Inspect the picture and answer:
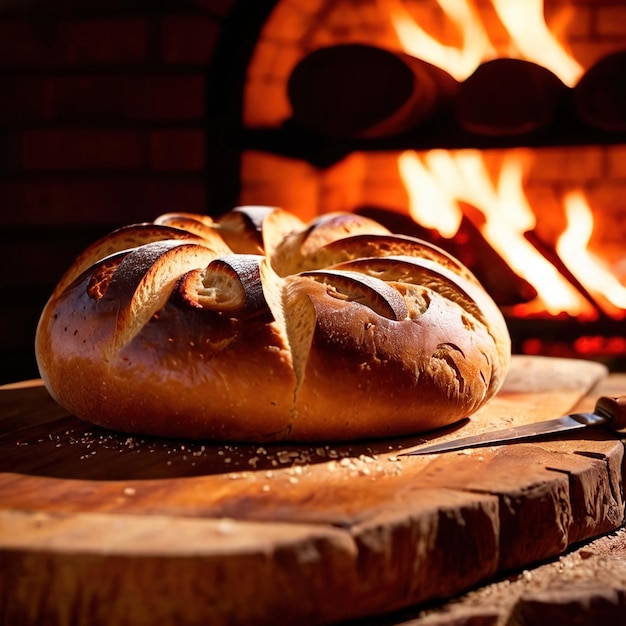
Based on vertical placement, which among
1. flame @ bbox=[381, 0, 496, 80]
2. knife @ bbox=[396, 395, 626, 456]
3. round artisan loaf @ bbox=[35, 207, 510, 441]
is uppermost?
flame @ bbox=[381, 0, 496, 80]

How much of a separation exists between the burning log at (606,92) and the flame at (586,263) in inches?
15.8

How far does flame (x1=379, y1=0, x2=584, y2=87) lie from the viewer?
2490 mm

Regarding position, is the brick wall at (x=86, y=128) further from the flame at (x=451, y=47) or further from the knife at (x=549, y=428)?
the knife at (x=549, y=428)

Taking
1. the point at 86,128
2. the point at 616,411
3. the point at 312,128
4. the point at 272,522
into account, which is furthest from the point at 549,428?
the point at 86,128

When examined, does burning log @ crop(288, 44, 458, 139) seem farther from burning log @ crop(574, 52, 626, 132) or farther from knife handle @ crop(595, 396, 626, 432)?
knife handle @ crop(595, 396, 626, 432)

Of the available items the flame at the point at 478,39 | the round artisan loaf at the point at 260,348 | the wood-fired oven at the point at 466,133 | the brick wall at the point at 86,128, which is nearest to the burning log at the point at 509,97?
the wood-fired oven at the point at 466,133

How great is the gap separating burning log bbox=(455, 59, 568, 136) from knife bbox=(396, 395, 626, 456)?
109 cm

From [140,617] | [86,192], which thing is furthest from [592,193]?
[140,617]

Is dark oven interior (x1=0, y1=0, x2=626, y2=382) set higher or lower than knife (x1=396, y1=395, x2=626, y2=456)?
higher

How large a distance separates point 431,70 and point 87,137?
106 centimetres

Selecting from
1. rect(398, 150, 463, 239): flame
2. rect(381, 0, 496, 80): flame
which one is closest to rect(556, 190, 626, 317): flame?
rect(398, 150, 463, 239): flame

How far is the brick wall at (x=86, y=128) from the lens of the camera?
247cm

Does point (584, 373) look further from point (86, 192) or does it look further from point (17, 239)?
point (17, 239)

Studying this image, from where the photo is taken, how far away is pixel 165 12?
2467mm
